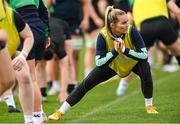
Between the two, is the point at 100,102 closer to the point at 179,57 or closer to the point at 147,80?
the point at 179,57

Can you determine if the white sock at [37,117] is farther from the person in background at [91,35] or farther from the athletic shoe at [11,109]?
the person in background at [91,35]

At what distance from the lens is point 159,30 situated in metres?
12.5

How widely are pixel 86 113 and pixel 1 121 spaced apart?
1491 millimetres

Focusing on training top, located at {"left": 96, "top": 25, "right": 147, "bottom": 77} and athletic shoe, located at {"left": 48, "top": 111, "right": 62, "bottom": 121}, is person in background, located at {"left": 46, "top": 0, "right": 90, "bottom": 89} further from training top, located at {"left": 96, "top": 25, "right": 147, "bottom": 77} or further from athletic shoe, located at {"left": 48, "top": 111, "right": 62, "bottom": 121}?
training top, located at {"left": 96, "top": 25, "right": 147, "bottom": 77}

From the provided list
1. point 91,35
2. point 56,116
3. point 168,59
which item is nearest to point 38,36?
point 56,116

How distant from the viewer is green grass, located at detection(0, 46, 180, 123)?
9.86 metres

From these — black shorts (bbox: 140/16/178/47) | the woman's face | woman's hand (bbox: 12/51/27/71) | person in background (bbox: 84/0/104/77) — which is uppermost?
woman's hand (bbox: 12/51/27/71)

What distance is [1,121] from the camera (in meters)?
9.97

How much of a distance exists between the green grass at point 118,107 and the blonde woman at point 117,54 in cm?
41

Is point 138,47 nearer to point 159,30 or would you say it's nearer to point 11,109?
point 11,109

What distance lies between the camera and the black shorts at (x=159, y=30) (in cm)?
1241

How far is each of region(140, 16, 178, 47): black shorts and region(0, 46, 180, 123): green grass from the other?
99 centimetres

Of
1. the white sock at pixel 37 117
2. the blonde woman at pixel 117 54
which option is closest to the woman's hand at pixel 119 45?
the blonde woman at pixel 117 54

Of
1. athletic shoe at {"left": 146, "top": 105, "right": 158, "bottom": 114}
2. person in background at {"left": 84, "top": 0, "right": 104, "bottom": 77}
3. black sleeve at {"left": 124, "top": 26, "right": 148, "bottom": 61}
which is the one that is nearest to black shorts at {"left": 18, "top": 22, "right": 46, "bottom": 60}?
black sleeve at {"left": 124, "top": 26, "right": 148, "bottom": 61}
